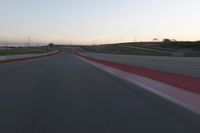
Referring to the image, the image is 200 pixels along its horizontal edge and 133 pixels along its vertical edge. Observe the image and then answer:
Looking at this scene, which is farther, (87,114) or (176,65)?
(176,65)

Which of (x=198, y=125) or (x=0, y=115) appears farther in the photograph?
(x=0, y=115)

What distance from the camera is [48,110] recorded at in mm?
11227

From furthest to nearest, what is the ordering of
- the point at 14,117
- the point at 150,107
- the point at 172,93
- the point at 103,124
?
the point at 172,93
the point at 150,107
the point at 14,117
the point at 103,124

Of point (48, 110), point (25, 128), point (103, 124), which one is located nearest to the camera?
point (25, 128)

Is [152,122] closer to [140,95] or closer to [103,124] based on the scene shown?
[103,124]

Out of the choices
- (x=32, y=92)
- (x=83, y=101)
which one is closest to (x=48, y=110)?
(x=83, y=101)

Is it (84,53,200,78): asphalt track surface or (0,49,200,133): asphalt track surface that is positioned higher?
(0,49,200,133): asphalt track surface

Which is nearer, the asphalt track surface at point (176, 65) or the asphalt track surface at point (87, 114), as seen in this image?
the asphalt track surface at point (87, 114)

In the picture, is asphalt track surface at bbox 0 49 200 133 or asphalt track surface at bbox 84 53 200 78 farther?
asphalt track surface at bbox 84 53 200 78

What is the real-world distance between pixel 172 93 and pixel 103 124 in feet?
23.1

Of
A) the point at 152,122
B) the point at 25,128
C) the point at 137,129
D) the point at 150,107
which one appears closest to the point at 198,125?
the point at 152,122

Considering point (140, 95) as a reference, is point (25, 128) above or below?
above

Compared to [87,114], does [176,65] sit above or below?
below

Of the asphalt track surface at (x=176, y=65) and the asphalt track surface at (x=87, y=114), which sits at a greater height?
the asphalt track surface at (x=87, y=114)
